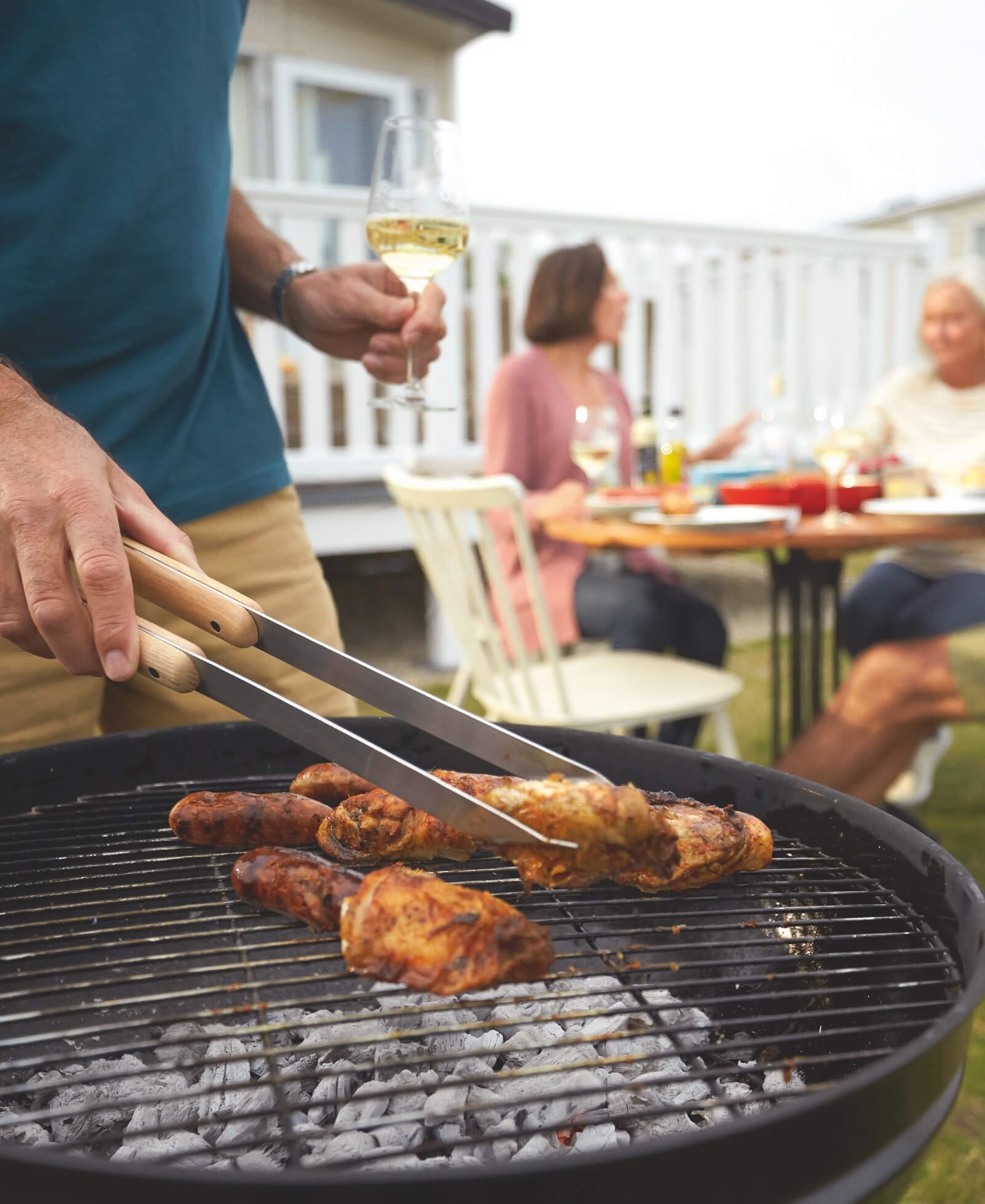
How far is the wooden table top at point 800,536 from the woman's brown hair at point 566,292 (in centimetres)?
156

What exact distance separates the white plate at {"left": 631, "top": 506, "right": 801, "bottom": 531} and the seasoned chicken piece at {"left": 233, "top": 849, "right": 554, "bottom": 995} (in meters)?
2.17

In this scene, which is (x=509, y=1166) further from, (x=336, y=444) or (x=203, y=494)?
(x=336, y=444)

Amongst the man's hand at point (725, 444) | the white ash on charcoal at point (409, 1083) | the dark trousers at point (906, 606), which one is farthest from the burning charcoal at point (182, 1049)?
the man's hand at point (725, 444)

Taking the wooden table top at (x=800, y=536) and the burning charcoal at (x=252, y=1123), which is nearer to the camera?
the burning charcoal at (x=252, y=1123)

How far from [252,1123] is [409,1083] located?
182 millimetres

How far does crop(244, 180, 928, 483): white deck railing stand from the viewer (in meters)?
5.93

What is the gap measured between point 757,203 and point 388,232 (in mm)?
25841

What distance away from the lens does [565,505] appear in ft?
11.6

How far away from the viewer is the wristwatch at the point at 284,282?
186 cm

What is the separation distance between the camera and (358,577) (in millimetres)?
7594


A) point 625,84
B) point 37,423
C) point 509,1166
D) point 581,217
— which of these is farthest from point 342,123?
point 625,84

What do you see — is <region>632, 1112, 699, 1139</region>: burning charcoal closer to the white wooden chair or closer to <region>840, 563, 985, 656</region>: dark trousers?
the white wooden chair

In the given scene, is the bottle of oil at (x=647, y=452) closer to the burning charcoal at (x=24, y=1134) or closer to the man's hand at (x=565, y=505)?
the man's hand at (x=565, y=505)

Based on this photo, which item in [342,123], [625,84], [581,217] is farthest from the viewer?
[625,84]
